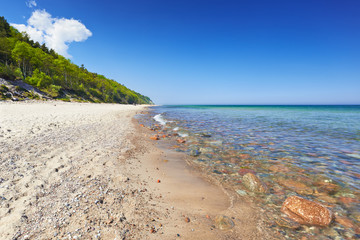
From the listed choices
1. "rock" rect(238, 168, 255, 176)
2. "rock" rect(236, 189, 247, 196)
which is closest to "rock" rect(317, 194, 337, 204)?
"rock" rect(238, 168, 255, 176)

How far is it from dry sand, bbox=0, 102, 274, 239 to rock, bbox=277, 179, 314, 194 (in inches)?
91.1

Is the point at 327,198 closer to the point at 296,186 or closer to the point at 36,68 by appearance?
the point at 296,186

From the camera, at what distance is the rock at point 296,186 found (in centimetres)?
529

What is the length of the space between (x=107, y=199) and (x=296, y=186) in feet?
21.5

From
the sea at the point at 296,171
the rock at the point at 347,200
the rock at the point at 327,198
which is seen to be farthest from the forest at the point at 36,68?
the rock at the point at 347,200

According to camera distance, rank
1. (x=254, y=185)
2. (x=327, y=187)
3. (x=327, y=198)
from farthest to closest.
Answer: (x=327, y=187) → (x=254, y=185) → (x=327, y=198)

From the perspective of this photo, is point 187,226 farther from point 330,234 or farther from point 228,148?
point 228,148

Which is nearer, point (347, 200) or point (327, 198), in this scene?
point (347, 200)

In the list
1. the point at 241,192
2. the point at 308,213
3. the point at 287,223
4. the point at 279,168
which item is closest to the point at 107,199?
the point at 241,192

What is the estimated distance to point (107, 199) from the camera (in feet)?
12.6

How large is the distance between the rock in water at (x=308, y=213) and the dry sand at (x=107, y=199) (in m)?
0.91

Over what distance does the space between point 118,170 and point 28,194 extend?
7.79ft

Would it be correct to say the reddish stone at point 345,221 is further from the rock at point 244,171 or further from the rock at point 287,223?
the rock at point 244,171

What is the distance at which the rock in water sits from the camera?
12.3ft
